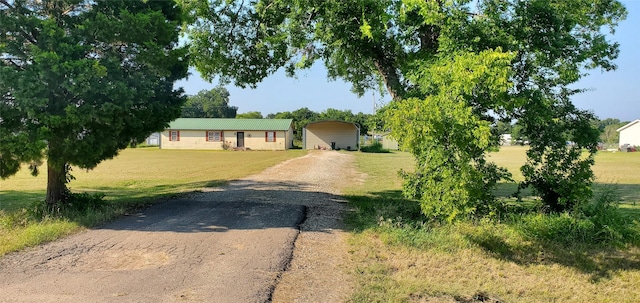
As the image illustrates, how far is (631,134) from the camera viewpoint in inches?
3007

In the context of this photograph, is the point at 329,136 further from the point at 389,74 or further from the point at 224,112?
the point at 224,112

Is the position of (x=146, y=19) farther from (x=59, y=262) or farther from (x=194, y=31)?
(x=59, y=262)

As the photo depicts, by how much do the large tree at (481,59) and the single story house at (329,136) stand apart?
117 feet

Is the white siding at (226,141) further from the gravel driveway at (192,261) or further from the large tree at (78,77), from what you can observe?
the large tree at (78,77)

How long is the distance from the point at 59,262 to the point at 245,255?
7.96ft

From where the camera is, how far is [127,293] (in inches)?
176

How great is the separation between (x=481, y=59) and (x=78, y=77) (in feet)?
21.0

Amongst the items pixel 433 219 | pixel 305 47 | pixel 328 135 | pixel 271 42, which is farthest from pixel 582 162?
pixel 328 135

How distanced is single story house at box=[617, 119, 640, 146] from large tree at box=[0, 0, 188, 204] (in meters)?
87.3

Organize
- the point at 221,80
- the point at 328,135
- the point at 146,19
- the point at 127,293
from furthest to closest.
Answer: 1. the point at 328,135
2. the point at 221,80
3. the point at 146,19
4. the point at 127,293

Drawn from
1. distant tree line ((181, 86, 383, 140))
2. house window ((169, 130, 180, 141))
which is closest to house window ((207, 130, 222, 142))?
house window ((169, 130, 180, 141))

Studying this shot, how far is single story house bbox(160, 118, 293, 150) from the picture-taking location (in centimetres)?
4666

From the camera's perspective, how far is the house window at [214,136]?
47156 mm

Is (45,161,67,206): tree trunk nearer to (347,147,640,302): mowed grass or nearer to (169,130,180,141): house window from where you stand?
(347,147,640,302): mowed grass
